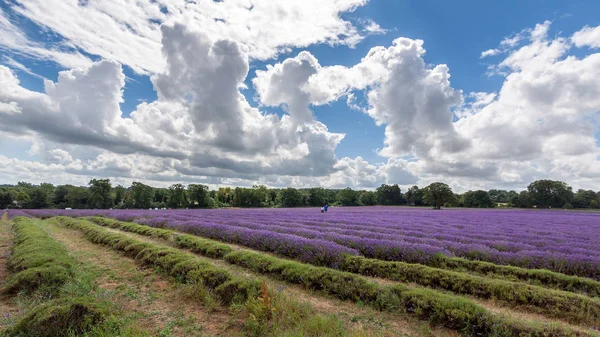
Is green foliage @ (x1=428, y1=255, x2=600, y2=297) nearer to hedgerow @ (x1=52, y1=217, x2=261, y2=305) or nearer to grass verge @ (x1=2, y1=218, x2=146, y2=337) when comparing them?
hedgerow @ (x1=52, y1=217, x2=261, y2=305)

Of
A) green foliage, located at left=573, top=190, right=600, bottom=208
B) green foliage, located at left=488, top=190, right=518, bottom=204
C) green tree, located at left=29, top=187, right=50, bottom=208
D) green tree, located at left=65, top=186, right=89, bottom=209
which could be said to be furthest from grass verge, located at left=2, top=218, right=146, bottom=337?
green foliage, located at left=488, top=190, right=518, bottom=204

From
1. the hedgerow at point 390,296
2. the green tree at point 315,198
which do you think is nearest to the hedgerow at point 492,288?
the hedgerow at point 390,296

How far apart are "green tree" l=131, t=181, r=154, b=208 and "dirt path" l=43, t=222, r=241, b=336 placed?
63.7 meters

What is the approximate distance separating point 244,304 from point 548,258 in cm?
978

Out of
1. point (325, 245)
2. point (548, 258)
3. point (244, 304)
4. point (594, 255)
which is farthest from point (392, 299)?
point (594, 255)

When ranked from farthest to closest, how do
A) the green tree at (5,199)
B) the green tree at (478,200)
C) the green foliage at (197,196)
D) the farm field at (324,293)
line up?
the green foliage at (197,196) < the green tree at (478,200) < the green tree at (5,199) < the farm field at (324,293)

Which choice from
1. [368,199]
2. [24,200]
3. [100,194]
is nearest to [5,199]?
[24,200]

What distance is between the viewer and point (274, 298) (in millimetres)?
5102

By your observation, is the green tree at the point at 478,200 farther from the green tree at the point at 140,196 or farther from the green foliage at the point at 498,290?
the green tree at the point at 140,196

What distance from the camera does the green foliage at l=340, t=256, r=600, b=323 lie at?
16.6ft

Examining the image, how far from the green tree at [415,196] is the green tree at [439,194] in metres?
26.4

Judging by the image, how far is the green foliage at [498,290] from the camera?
507 centimetres

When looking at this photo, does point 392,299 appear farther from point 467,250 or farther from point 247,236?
point 247,236

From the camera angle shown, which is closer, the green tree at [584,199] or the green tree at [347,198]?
the green tree at [584,199]
